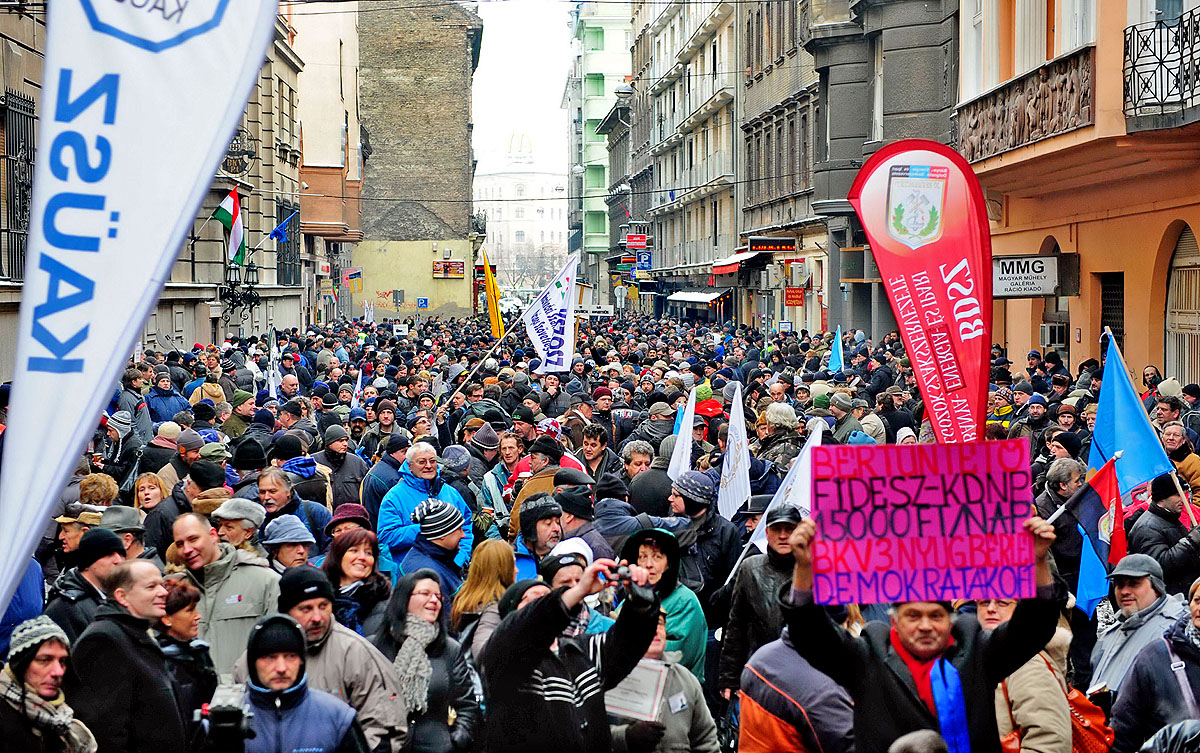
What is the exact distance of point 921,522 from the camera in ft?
15.4

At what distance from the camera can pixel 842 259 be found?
35.8 m

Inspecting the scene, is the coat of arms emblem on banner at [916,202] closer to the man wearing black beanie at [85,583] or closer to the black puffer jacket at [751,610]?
the black puffer jacket at [751,610]

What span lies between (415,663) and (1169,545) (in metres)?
4.60

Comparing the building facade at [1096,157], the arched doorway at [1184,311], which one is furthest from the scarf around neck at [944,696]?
the arched doorway at [1184,311]

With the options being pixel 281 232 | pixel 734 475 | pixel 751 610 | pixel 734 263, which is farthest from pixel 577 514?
pixel 734 263

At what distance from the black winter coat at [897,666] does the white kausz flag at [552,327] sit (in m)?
14.9

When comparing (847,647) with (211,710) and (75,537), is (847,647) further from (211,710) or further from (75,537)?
(75,537)

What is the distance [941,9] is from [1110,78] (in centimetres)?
1334

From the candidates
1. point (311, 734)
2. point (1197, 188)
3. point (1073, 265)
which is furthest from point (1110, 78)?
point (311, 734)

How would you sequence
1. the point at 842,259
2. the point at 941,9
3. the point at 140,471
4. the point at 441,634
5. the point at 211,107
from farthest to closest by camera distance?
the point at 842,259, the point at 941,9, the point at 140,471, the point at 441,634, the point at 211,107

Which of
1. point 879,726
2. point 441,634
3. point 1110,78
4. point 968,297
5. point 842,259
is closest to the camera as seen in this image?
point 879,726

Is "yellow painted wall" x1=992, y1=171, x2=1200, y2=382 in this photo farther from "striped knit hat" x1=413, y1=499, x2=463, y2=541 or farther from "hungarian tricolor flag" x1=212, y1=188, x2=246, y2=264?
"hungarian tricolor flag" x1=212, y1=188, x2=246, y2=264

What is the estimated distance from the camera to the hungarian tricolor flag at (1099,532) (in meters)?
7.89

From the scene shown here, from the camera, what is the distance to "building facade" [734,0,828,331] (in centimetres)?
3962
